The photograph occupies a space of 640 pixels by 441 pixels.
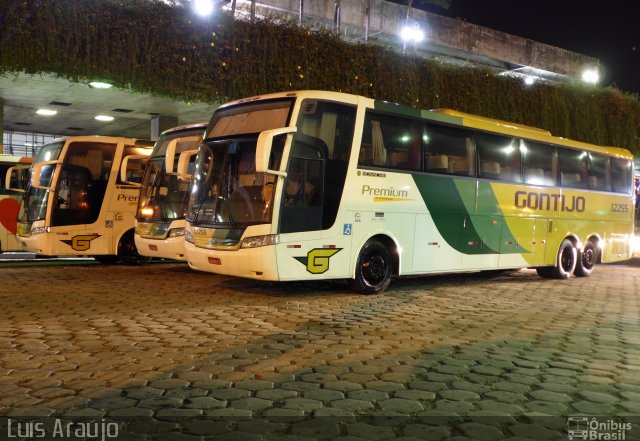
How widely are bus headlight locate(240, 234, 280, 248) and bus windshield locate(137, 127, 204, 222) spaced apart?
464cm

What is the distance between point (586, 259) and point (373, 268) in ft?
26.7

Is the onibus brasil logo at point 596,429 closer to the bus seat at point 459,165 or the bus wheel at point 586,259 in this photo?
the bus seat at point 459,165

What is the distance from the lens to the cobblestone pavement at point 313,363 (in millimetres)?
4555

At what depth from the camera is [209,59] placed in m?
16.0

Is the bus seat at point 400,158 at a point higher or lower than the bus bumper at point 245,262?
higher

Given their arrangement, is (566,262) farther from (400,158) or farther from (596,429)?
(596,429)

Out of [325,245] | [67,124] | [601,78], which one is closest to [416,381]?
[325,245]

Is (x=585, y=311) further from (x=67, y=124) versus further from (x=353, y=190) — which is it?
(x=67, y=124)

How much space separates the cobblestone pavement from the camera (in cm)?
455

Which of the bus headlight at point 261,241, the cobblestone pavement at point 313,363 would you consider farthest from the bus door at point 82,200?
the bus headlight at point 261,241

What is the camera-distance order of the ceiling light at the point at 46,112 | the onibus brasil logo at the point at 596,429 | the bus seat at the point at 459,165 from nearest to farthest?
the onibus brasil logo at the point at 596,429, the bus seat at the point at 459,165, the ceiling light at the point at 46,112

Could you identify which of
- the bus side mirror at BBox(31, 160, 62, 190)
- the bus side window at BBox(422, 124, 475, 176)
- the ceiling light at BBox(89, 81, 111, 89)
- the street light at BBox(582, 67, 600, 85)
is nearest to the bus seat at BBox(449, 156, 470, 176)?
the bus side window at BBox(422, 124, 475, 176)

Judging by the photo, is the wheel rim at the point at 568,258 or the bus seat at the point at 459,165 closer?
the bus seat at the point at 459,165

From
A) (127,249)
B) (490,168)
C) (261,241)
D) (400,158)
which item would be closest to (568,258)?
(490,168)
